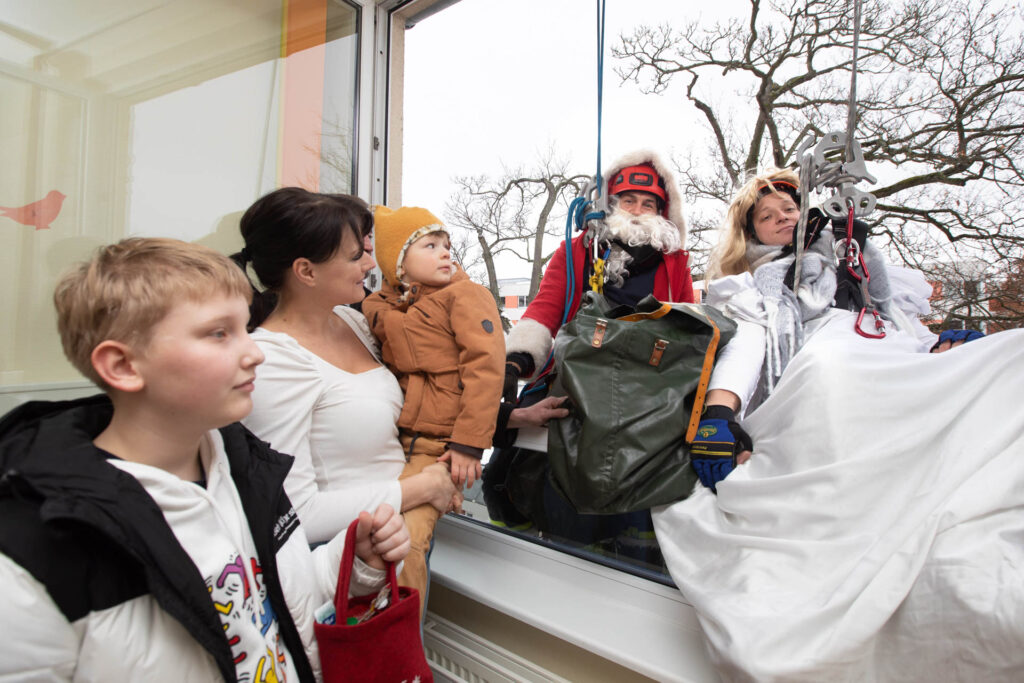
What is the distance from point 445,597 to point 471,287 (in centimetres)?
79

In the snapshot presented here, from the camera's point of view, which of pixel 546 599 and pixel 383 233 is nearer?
pixel 546 599

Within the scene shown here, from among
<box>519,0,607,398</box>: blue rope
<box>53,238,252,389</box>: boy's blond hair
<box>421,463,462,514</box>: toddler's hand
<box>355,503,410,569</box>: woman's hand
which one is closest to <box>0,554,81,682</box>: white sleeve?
<box>53,238,252,389</box>: boy's blond hair

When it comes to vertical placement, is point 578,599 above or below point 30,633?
below

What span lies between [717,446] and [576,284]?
0.74 m

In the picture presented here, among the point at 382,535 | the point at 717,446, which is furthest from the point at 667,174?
the point at 382,535

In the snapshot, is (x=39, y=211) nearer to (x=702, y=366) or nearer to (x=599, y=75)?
(x=599, y=75)

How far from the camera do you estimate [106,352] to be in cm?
75

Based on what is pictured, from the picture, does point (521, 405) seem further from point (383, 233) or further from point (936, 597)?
point (936, 597)

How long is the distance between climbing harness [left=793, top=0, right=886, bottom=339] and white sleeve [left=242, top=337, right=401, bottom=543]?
1.08m

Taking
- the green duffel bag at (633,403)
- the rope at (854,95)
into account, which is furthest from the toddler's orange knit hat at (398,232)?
the rope at (854,95)

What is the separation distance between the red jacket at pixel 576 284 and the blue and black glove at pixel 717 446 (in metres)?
0.57

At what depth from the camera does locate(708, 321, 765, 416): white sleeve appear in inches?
48.2

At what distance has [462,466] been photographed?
4.19 feet

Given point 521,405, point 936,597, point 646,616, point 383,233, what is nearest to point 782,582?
point 936,597
